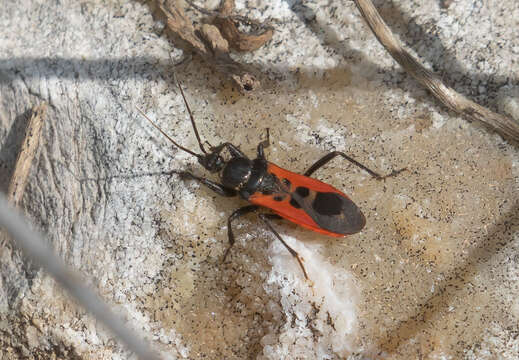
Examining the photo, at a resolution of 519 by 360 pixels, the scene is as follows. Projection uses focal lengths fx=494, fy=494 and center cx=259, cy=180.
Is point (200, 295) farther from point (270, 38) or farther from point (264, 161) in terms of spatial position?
point (270, 38)

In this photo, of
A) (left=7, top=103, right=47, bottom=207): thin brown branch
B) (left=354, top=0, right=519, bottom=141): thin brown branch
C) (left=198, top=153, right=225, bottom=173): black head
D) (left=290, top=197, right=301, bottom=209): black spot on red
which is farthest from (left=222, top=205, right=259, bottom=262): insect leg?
(left=7, top=103, right=47, bottom=207): thin brown branch

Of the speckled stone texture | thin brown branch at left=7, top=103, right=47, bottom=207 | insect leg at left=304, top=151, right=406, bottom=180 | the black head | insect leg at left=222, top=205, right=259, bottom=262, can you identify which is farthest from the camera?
thin brown branch at left=7, top=103, right=47, bottom=207

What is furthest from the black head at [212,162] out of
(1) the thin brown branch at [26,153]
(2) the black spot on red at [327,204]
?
(1) the thin brown branch at [26,153]

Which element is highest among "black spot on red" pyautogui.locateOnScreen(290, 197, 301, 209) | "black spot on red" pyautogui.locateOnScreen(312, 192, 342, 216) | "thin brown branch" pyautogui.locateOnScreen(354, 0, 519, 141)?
"thin brown branch" pyautogui.locateOnScreen(354, 0, 519, 141)

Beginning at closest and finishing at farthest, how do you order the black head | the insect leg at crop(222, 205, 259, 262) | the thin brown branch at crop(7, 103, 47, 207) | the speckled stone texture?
the speckled stone texture
the insect leg at crop(222, 205, 259, 262)
the black head
the thin brown branch at crop(7, 103, 47, 207)

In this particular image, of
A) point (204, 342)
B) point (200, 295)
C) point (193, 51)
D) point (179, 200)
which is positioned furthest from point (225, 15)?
point (204, 342)

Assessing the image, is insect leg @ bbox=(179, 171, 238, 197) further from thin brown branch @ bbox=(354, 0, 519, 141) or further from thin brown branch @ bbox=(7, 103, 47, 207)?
thin brown branch @ bbox=(354, 0, 519, 141)
